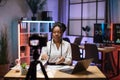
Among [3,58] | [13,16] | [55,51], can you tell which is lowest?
[3,58]

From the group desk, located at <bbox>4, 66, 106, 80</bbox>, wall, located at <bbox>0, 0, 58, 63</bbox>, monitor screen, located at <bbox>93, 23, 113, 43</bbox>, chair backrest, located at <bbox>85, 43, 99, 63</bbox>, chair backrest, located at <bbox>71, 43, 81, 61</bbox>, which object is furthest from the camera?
wall, located at <bbox>0, 0, 58, 63</bbox>

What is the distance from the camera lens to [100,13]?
6.99 m

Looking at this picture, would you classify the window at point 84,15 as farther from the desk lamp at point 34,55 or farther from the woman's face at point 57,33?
the desk lamp at point 34,55

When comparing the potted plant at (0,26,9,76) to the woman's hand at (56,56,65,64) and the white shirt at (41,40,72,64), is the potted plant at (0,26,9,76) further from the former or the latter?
the woman's hand at (56,56,65,64)

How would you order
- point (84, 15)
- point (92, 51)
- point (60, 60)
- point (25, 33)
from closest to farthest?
point (60, 60) → point (92, 51) → point (25, 33) → point (84, 15)

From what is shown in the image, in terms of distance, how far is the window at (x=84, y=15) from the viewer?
7.03 meters

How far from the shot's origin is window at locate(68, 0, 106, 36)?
703 cm

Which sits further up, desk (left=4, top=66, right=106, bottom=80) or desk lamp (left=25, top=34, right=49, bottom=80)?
desk lamp (left=25, top=34, right=49, bottom=80)

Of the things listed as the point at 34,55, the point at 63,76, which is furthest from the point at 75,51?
the point at 34,55

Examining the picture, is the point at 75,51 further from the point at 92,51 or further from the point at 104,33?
the point at 104,33

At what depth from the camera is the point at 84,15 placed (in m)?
7.51

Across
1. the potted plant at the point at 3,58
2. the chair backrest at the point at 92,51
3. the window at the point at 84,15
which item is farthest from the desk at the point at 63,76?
the window at the point at 84,15

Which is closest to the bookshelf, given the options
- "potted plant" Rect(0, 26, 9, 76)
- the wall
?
the wall

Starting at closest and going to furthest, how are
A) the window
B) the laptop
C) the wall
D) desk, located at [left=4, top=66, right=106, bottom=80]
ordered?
1. desk, located at [left=4, top=66, right=106, bottom=80]
2. the laptop
3. the wall
4. the window
